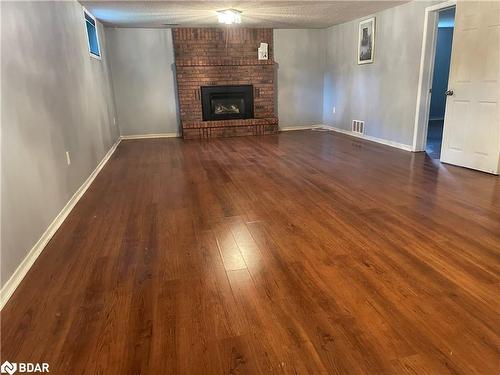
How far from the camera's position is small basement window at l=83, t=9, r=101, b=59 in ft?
16.8

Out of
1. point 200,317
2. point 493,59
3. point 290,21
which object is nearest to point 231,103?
point 290,21

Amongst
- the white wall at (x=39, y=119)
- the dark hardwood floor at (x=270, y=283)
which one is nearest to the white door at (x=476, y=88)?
the dark hardwood floor at (x=270, y=283)

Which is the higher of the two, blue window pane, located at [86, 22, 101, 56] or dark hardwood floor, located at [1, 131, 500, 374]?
blue window pane, located at [86, 22, 101, 56]

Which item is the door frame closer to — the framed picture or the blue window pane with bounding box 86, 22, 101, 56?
the framed picture

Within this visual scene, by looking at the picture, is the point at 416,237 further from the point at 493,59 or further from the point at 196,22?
the point at 196,22

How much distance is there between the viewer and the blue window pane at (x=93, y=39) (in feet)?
17.2

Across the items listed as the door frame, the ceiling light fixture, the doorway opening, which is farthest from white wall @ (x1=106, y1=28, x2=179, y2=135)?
the doorway opening

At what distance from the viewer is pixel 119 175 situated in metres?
4.34

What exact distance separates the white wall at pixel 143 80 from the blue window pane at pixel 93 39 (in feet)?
3.93

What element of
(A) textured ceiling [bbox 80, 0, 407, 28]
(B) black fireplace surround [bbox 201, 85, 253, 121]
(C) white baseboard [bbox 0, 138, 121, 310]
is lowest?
(C) white baseboard [bbox 0, 138, 121, 310]

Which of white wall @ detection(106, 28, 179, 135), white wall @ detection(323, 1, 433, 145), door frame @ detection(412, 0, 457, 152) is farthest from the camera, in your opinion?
white wall @ detection(106, 28, 179, 135)

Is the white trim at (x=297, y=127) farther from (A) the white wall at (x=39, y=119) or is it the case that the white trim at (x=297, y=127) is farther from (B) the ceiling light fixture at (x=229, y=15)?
(A) the white wall at (x=39, y=119)

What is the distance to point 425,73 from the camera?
4.93 metres

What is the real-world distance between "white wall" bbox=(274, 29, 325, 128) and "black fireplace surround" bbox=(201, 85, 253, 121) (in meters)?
0.76
